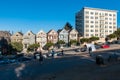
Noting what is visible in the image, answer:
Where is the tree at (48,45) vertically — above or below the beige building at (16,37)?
below

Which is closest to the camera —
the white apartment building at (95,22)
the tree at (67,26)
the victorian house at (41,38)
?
the victorian house at (41,38)

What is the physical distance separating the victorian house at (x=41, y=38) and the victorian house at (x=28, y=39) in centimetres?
189

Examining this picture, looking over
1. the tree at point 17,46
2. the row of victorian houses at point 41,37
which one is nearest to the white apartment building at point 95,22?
the row of victorian houses at point 41,37

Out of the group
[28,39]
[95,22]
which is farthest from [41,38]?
[95,22]

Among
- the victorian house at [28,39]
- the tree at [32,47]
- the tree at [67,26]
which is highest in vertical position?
the tree at [67,26]

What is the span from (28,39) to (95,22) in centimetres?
4844

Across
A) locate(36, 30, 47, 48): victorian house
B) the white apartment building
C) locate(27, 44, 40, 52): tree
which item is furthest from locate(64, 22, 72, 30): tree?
locate(27, 44, 40, 52): tree

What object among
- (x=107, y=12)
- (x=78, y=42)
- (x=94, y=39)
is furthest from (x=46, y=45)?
(x=107, y=12)

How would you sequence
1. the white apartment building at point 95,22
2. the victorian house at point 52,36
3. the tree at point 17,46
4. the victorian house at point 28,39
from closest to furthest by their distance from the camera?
the tree at point 17,46, the victorian house at point 28,39, the victorian house at point 52,36, the white apartment building at point 95,22

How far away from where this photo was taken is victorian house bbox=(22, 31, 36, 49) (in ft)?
377

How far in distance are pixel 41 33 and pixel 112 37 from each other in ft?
116

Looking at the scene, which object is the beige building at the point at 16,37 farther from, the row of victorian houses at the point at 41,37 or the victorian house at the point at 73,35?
the victorian house at the point at 73,35

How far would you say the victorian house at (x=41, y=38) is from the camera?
11738cm

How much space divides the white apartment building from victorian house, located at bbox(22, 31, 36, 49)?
1372 inches
